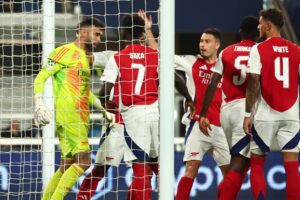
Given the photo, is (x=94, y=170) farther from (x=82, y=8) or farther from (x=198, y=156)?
(x=82, y=8)

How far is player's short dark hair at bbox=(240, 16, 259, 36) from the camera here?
9.68m

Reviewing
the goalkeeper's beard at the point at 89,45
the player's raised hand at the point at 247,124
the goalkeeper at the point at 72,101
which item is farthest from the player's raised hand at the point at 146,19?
the player's raised hand at the point at 247,124

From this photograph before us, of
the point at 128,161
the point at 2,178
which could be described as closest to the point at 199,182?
the point at 2,178

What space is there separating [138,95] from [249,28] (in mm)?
1194

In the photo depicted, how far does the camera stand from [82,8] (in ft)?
44.1

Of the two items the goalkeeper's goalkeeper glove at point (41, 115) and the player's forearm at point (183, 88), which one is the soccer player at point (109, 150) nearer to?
the player's forearm at point (183, 88)

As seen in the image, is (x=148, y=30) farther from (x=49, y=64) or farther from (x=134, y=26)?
(x=49, y=64)

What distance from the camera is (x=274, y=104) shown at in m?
9.17

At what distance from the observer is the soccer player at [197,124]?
10.0m

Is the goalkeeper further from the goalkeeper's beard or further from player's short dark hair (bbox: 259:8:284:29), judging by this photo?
player's short dark hair (bbox: 259:8:284:29)

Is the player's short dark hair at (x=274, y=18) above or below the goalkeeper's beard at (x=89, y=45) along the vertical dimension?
above

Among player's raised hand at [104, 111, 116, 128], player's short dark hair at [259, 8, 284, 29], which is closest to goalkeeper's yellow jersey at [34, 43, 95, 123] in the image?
player's raised hand at [104, 111, 116, 128]

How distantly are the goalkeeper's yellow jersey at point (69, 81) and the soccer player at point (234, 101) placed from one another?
1.14m

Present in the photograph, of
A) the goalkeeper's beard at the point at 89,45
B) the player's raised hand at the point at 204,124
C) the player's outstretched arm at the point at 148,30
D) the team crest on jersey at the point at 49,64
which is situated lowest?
the player's raised hand at the point at 204,124
